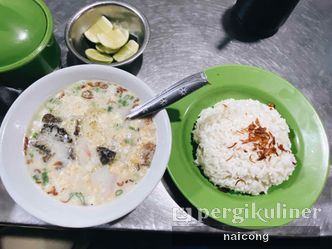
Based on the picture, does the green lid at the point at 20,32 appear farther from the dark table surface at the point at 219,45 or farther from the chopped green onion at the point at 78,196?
the chopped green onion at the point at 78,196

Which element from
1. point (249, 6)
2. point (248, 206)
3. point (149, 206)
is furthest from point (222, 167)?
point (249, 6)

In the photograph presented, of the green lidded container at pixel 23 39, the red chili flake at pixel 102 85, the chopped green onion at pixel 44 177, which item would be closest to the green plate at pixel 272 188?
the red chili flake at pixel 102 85

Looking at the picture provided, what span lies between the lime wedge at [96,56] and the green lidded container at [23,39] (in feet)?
0.51

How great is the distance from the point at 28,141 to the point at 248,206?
28.8 inches

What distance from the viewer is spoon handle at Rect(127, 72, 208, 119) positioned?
1.14 m

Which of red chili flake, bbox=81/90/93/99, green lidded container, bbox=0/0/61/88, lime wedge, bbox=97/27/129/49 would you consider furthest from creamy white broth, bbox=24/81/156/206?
lime wedge, bbox=97/27/129/49

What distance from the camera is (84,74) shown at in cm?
120

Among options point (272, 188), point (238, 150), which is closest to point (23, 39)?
point (238, 150)

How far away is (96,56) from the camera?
141 cm

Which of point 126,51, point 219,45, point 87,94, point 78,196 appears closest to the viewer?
point 78,196

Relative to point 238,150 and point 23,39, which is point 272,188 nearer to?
point 238,150

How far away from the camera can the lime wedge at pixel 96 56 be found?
1399 millimetres

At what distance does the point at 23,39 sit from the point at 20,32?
24mm

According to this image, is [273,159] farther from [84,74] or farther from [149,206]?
[84,74]
